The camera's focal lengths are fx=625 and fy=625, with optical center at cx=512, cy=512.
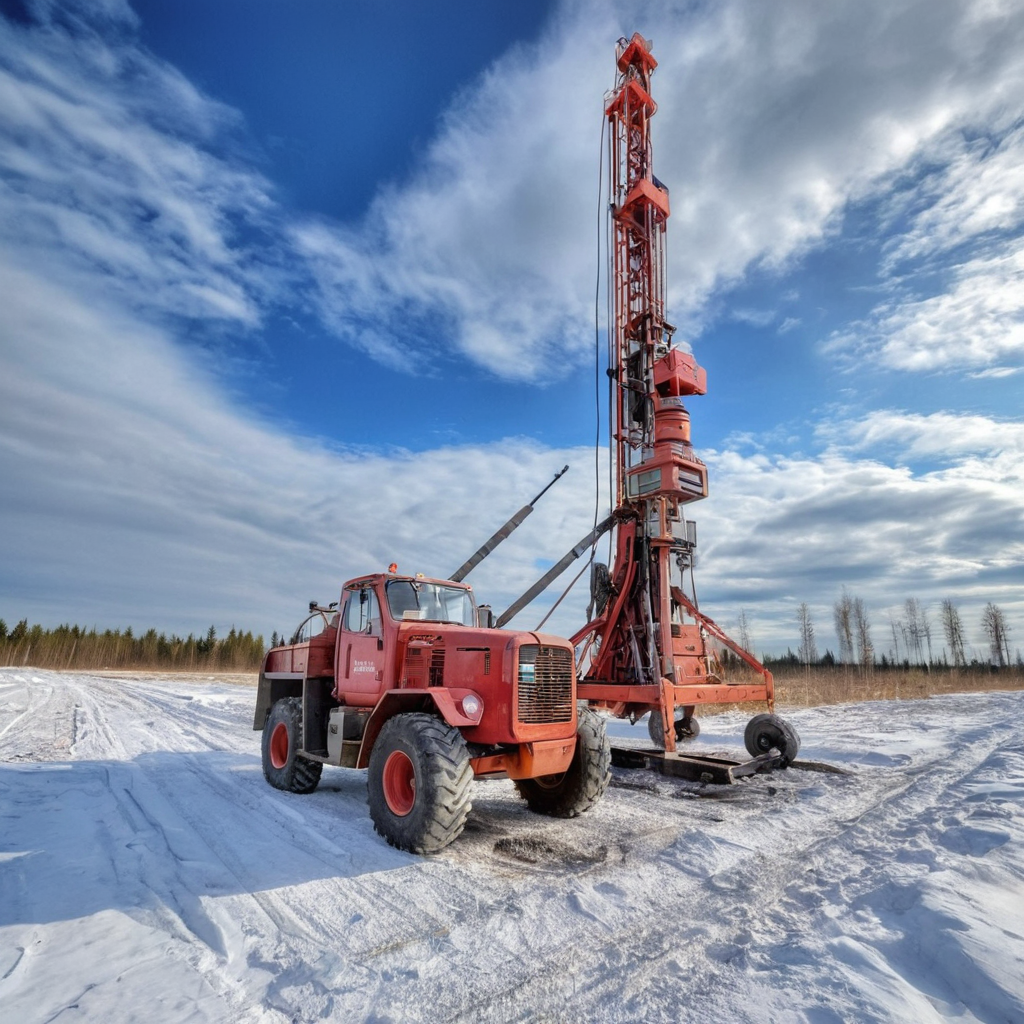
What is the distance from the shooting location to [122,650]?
3031 inches

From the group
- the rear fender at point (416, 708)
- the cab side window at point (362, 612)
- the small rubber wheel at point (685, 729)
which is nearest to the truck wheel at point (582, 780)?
the rear fender at point (416, 708)

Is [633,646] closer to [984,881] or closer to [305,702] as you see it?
[305,702]

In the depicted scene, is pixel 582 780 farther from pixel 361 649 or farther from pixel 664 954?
pixel 664 954

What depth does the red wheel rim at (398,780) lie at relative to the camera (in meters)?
5.80

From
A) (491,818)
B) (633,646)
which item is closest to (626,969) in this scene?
(491,818)

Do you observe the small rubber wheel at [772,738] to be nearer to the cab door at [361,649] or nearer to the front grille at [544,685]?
the front grille at [544,685]

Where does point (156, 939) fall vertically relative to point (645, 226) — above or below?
below

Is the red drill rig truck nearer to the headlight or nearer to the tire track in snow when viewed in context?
the headlight

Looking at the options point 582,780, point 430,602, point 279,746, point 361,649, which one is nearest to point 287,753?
point 279,746

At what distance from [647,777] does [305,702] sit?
486cm

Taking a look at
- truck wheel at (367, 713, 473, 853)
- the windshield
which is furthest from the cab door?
truck wheel at (367, 713, 473, 853)

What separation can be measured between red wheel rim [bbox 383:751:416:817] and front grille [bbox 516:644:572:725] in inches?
45.5

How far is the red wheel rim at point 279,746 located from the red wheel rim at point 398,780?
3108 mm

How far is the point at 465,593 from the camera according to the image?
812 cm
